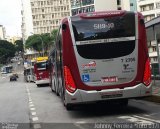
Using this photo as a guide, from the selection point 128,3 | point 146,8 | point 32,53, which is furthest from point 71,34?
point 32,53

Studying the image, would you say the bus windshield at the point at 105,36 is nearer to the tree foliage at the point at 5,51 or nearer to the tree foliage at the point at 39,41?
the tree foliage at the point at 39,41

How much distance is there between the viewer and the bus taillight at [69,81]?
50.5 ft

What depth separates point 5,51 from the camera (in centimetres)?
18550

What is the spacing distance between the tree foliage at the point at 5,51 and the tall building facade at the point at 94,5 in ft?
200

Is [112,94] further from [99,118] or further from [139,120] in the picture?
[139,120]

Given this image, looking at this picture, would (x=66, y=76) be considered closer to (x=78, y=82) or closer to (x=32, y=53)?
(x=78, y=82)

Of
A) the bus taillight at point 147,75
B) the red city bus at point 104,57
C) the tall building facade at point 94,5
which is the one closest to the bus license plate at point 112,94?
the red city bus at point 104,57

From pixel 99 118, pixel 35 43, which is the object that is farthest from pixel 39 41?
pixel 99 118

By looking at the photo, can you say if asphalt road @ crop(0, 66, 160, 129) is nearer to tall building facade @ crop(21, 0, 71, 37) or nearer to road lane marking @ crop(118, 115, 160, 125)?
road lane marking @ crop(118, 115, 160, 125)

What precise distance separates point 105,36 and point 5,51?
172 m

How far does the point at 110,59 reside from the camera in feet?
50.3

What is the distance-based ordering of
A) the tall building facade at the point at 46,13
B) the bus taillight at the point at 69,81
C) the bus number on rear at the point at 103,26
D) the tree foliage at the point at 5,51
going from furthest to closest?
the tree foliage at the point at 5,51, the tall building facade at the point at 46,13, the bus number on rear at the point at 103,26, the bus taillight at the point at 69,81

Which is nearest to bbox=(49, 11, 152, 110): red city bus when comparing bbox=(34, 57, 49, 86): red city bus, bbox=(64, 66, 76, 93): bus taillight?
bbox=(64, 66, 76, 93): bus taillight

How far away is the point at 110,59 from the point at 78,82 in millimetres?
1170
